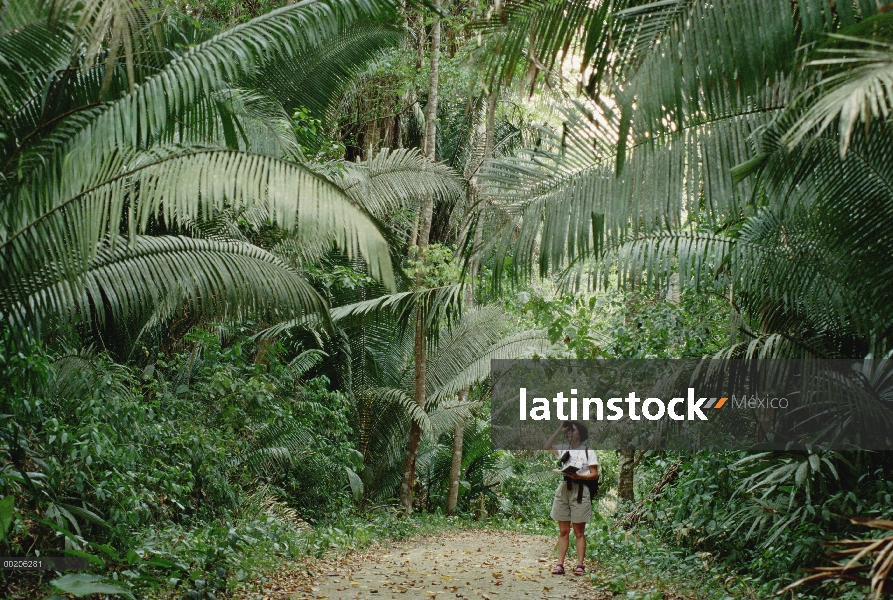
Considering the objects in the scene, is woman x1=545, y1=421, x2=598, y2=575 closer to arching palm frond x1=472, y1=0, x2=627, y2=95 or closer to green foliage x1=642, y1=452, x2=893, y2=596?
green foliage x1=642, y1=452, x2=893, y2=596

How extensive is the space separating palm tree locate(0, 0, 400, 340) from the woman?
10.2ft

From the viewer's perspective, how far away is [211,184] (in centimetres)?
409

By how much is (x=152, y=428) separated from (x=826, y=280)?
5.40 m

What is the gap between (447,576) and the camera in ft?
22.8

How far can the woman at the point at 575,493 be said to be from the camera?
23.2ft

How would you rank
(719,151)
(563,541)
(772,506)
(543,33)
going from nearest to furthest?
(543,33) → (719,151) → (772,506) → (563,541)

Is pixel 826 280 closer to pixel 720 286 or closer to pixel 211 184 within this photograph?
pixel 720 286

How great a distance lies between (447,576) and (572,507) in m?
1.29

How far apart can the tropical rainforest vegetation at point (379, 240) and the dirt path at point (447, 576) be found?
1.61ft

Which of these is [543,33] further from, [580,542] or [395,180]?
[395,180]

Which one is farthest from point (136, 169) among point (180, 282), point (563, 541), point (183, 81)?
point (563, 541)

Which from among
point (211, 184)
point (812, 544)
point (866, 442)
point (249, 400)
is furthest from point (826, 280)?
point (249, 400)

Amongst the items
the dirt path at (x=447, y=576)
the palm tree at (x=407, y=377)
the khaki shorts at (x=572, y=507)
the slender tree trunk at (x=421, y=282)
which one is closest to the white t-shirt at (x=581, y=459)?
the khaki shorts at (x=572, y=507)

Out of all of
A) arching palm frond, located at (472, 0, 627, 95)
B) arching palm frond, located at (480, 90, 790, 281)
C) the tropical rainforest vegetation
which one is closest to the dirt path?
the tropical rainforest vegetation
